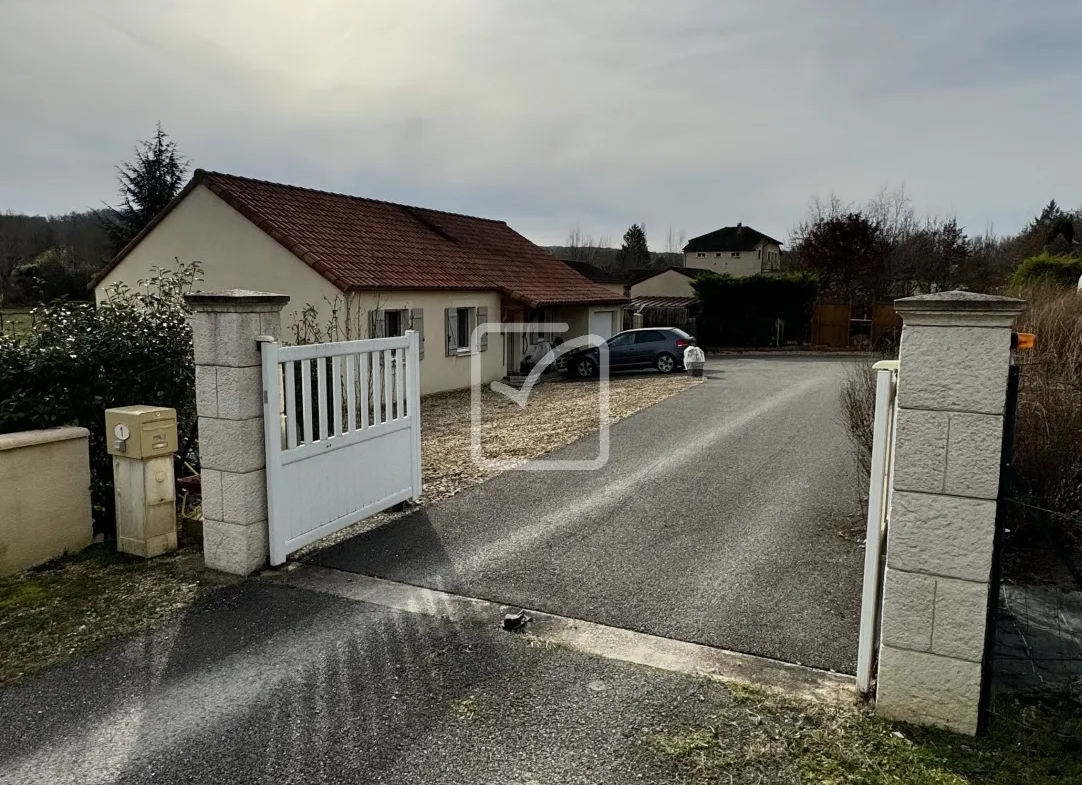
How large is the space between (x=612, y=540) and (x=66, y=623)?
375 centimetres

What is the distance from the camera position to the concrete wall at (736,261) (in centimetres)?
6444

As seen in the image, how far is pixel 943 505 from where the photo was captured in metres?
3.21

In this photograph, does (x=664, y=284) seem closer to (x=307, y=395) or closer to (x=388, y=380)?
(x=388, y=380)

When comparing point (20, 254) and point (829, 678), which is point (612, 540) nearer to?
point (829, 678)

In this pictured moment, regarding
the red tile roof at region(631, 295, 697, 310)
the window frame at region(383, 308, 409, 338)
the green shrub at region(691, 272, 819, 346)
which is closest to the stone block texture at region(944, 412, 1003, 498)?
the window frame at region(383, 308, 409, 338)

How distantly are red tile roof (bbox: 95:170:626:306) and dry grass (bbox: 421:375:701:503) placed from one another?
2978 mm

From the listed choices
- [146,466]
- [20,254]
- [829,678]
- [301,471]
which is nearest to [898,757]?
[829,678]

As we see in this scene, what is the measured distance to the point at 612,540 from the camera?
5.92 metres

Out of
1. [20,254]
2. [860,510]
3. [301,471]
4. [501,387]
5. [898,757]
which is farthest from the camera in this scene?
[20,254]

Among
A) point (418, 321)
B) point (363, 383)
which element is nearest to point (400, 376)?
point (363, 383)

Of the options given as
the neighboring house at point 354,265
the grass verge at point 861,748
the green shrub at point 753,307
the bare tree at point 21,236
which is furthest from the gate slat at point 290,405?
the bare tree at point 21,236

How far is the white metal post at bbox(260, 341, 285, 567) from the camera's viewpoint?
5059 millimetres

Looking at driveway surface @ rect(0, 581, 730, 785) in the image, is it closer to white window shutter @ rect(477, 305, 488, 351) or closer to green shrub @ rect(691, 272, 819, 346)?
white window shutter @ rect(477, 305, 488, 351)

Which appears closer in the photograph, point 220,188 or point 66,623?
point 66,623
